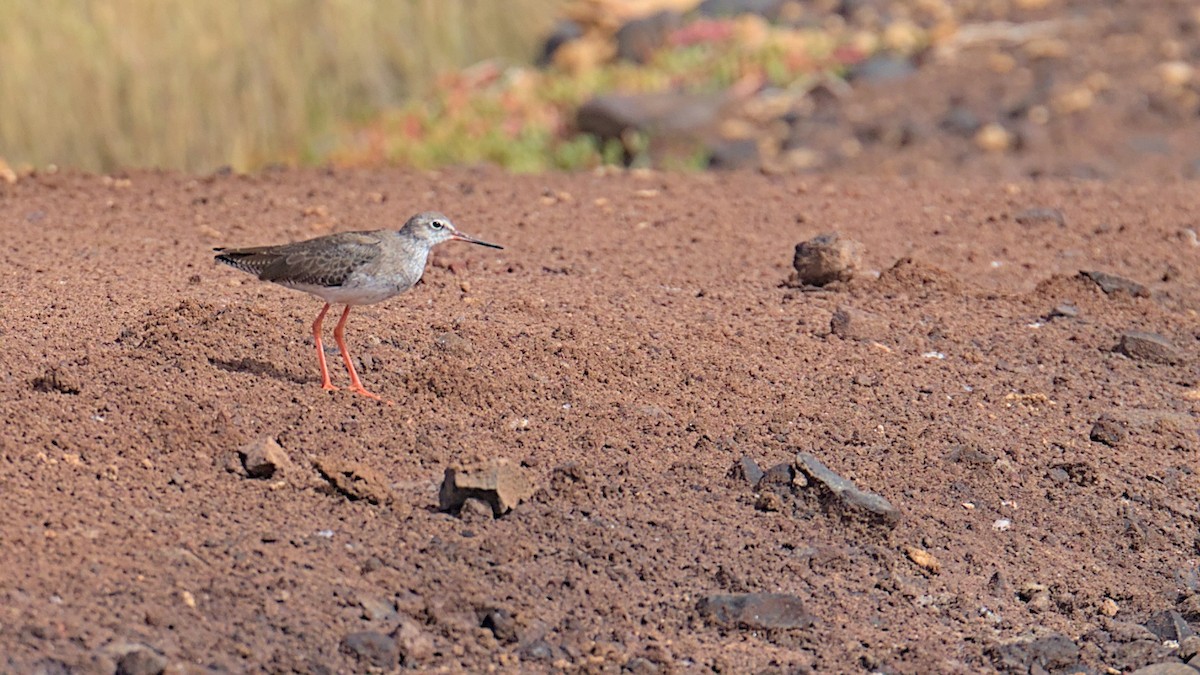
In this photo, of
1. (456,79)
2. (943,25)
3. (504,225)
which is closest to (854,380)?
(504,225)

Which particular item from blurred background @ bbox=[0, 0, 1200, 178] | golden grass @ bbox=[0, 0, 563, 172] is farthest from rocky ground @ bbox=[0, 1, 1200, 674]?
blurred background @ bbox=[0, 0, 1200, 178]

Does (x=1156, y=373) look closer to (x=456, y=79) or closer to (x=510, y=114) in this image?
(x=510, y=114)

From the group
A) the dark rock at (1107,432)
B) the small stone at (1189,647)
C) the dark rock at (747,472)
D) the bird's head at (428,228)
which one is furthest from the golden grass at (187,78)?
the small stone at (1189,647)

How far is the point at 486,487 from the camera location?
179 inches

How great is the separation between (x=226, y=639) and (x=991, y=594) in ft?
7.37

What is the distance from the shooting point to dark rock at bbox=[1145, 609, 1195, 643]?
465cm

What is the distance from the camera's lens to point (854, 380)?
5855mm

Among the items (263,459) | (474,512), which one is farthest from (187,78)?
(474,512)

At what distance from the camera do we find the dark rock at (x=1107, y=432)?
5660 mm

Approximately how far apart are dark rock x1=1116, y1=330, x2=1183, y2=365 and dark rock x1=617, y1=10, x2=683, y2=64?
8.28m

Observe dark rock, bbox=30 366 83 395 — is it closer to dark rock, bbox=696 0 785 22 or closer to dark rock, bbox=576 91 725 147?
dark rock, bbox=576 91 725 147

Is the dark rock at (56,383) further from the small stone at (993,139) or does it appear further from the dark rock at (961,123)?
the dark rock at (961,123)

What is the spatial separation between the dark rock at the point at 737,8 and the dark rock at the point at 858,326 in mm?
9423

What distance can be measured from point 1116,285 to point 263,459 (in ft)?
13.0
